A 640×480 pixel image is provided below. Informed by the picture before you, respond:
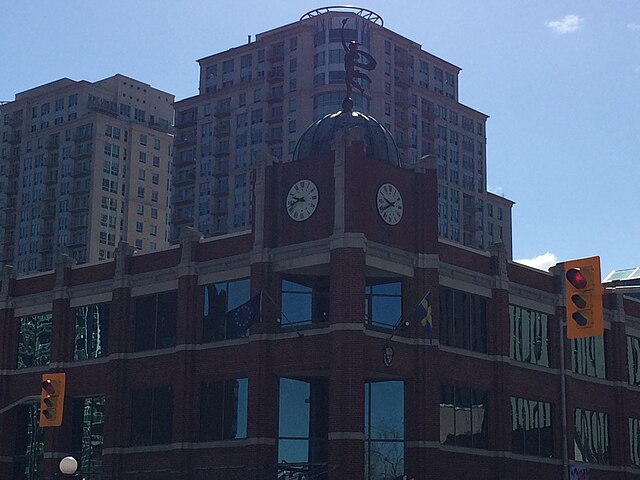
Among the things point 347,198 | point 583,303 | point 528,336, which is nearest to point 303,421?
point 347,198

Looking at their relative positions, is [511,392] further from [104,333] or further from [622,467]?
[104,333]

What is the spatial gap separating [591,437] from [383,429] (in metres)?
15.6

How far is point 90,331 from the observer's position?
5647 cm

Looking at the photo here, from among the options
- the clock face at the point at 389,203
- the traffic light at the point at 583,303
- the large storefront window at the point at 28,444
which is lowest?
the large storefront window at the point at 28,444

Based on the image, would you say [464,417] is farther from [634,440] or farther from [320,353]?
[634,440]

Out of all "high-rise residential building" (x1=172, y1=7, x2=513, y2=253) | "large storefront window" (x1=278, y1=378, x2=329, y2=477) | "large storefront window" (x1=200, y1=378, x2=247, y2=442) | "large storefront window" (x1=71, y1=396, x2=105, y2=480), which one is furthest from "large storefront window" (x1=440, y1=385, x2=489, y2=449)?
"high-rise residential building" (x1=172, y1=7, x2=513, y2=253)

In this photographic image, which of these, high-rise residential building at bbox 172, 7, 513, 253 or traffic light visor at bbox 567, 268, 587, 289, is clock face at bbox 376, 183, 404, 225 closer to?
traffic light visor at bbox 567, 268, 587, 289

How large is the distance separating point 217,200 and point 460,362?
287 feet

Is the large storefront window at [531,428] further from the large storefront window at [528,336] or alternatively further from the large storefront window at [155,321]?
the large storefront window at [155,321]

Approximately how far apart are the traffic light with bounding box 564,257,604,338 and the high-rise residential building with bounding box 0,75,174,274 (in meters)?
121

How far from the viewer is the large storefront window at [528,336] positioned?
54656 millimetres

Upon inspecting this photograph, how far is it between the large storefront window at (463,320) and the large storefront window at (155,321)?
12.5m

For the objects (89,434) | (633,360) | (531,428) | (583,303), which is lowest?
(89,434)

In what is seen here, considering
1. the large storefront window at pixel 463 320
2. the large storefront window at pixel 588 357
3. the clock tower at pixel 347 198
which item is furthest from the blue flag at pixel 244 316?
the large storefront window at pixel 588 357
